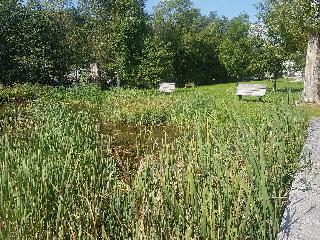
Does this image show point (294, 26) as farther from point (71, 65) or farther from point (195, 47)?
point (195, 47)

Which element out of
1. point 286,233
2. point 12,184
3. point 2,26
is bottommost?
point 286,233

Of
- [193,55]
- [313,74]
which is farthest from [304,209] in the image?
[193,55]

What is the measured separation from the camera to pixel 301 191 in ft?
13.5

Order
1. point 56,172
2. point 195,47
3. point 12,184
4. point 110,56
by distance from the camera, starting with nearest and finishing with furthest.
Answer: point 12,184, point 56,172, point 110,56, point 195,47

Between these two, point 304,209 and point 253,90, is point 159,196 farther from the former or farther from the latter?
point 253,90

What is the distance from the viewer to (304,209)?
3.69m

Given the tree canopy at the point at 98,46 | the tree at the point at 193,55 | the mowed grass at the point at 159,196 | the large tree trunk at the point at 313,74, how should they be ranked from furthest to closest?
the tree at the point at 193,55, the tree canopy at the point at 98,46, the large tree trunk at the point at 313,74, the mowed grass at the point at 159,196

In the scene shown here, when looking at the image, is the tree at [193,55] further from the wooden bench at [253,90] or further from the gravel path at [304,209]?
the gravel path at [304,209]

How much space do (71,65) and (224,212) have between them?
34128mm

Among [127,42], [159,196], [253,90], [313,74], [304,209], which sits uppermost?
[127,42]

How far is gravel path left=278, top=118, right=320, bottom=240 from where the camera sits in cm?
323

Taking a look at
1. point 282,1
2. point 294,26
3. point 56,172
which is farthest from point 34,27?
point 56,172

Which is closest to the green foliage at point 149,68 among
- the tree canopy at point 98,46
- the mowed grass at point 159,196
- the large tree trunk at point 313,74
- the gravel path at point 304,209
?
the tree canopy at point 98,46

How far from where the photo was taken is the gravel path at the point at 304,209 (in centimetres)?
323
